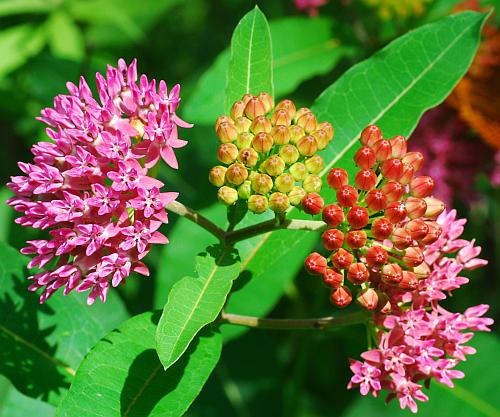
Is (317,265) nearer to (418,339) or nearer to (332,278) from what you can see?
Answer: (332,278)

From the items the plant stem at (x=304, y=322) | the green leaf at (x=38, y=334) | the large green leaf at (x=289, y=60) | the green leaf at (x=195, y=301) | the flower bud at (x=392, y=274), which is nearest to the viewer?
the green leaf at (x=195, y=301)

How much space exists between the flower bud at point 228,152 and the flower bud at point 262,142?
0.05 meters

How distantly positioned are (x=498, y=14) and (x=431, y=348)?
172cm

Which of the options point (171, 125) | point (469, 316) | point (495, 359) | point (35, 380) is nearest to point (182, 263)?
point (35, 380)

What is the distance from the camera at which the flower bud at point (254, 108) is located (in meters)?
1.92

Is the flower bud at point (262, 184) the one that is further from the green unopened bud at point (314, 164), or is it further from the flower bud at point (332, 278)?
the flower bud at point (332, 278)

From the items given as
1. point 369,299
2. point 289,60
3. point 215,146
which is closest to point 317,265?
point 369,299

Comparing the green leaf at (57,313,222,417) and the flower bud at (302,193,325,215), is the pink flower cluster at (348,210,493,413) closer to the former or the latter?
the flower bud at (302,193,325,215)

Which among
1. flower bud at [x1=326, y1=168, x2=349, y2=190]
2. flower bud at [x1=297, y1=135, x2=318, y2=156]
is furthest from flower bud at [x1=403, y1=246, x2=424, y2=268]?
flower bud at [x1=297, y1=135, x2=318, y2=156]

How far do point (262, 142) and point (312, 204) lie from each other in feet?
0.64

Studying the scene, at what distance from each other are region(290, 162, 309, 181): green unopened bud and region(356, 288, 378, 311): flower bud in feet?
1.05

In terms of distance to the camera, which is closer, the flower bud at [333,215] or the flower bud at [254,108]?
the flower bud at [333,215]

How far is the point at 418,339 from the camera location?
73.5 inches

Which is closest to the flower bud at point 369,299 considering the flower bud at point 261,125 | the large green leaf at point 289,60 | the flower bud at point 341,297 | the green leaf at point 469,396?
the flower bud at point 341,297
